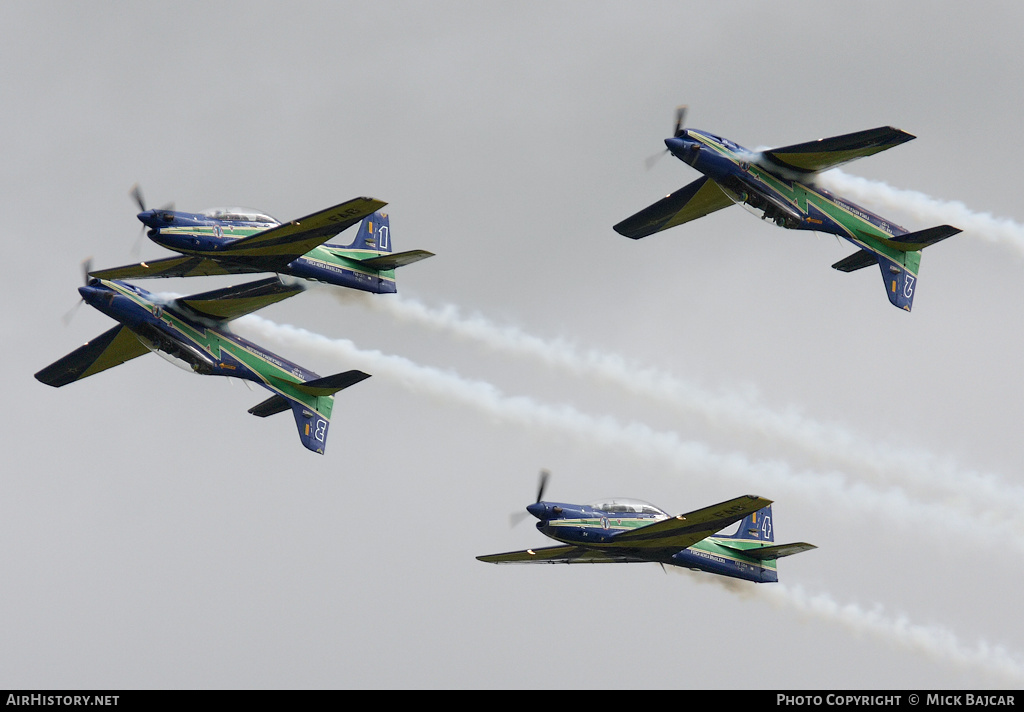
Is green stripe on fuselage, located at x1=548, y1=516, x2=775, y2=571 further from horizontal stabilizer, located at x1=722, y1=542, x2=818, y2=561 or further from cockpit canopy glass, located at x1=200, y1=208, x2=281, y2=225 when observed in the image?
cockpit canopy glass, located at x1=200, y1=208, x2=281, y2=225

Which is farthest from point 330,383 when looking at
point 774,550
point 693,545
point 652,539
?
point 774,550

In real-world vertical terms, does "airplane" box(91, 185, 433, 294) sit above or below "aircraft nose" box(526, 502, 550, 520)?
above

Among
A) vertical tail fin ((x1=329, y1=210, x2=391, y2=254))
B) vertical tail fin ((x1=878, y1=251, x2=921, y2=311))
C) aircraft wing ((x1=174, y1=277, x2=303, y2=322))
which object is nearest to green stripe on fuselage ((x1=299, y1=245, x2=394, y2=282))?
vertical tail fin ((x1=329, y1=210, x2=391, y2=254))

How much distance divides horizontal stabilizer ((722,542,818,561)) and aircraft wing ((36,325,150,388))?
75.5ft

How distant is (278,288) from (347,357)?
624cm

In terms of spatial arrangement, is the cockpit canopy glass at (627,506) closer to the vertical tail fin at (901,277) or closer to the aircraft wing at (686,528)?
the aircraft wing at (686,528)

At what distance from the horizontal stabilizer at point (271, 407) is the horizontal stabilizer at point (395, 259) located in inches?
231

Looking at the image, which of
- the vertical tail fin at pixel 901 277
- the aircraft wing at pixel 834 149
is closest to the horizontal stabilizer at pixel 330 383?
the aircraft wing at pixel 834 149

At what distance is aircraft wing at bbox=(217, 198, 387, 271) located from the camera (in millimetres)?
57750

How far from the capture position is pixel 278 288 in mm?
61969

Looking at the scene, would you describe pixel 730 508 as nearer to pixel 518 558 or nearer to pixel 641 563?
pixel 641 563

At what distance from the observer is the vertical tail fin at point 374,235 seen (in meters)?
64.8

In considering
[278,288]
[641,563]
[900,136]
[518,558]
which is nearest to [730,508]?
[641,563]

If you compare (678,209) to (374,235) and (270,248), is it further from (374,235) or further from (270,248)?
(270,248)
